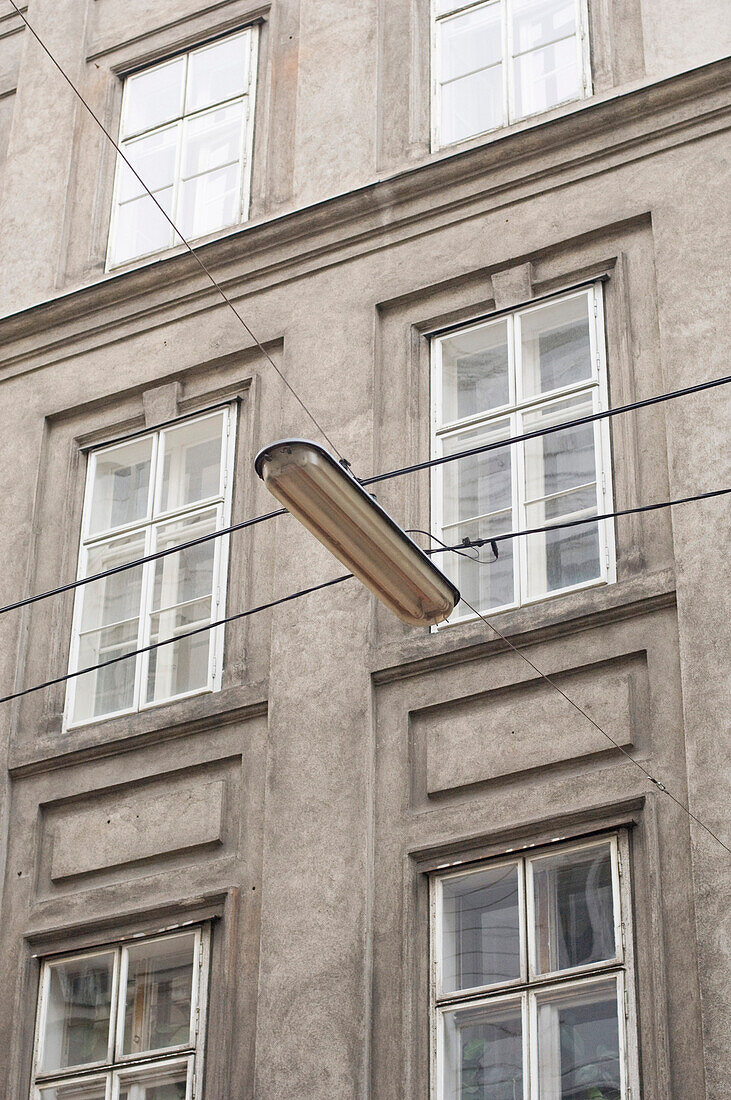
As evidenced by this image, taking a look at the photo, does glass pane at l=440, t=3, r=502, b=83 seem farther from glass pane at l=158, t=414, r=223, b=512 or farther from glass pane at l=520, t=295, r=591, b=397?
glass pane at l=158, t=414, r=223, b=512

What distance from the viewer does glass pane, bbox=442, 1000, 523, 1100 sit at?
33.1 feet

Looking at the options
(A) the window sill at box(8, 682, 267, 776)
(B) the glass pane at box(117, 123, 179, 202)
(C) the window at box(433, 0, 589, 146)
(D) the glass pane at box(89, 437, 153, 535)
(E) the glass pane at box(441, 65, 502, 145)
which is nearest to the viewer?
(A) the window sill at box(8, 682, 267, 776)

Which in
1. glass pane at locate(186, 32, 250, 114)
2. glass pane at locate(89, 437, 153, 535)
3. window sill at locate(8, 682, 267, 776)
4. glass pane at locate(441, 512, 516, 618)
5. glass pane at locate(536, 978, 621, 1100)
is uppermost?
glass pane at locate(186, 32, 250, 114)

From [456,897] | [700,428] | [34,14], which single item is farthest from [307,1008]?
[34,14]

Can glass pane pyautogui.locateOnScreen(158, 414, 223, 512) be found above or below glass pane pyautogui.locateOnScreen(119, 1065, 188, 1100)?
above

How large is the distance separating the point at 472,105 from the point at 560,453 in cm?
337

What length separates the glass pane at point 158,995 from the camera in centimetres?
1124

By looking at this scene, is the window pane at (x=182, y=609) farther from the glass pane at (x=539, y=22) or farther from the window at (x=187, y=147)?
the glass pane at (x=539, y=22)

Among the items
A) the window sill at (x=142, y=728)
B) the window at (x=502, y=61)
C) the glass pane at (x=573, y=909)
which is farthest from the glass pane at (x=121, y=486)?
the glass pane at (x=573, y=909)

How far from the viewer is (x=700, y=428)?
11.2 meters

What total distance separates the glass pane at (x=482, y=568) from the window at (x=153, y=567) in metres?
1.62

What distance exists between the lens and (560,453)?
11984 millimetres

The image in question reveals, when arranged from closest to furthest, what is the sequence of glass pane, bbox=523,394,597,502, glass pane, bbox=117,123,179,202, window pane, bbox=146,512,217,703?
glass pane, bbox=523,394,597,502 < window pane, bbox=146,512,217,703 < glass pane, bbox=117,123,179,202

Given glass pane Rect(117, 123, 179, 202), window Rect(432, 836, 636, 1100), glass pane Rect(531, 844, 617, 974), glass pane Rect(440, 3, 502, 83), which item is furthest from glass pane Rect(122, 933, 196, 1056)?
glass pane Rect(440, 3, 502, 83)
